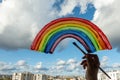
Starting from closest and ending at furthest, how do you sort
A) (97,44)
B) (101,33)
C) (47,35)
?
(101,33), (97,44), (47,35)

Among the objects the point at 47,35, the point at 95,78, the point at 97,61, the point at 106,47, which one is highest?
the point at 47,35

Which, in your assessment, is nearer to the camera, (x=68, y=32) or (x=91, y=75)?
(x=91, y=75)

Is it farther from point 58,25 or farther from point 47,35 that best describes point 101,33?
point 47,35

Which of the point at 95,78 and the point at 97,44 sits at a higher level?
the point at 97,44

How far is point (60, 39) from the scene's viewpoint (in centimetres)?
605

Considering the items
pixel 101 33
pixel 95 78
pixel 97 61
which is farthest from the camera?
pixel 101 33

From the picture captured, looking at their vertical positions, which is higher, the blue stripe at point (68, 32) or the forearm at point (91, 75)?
the blue stripe at point (68, 32)

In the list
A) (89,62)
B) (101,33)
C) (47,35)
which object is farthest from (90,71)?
(47,35)

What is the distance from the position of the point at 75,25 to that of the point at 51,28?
0.54 m

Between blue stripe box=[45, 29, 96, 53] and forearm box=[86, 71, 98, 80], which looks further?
blue stripe box=[45, 29, 96, 53]

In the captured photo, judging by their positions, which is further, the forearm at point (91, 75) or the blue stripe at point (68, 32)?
the blue stripe at point (68, 32)

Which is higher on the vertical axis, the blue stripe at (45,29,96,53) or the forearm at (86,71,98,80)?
the blue stripe at (45,29,96,53)

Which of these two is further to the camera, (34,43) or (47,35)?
(47,35)

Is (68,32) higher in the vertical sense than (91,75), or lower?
higher
